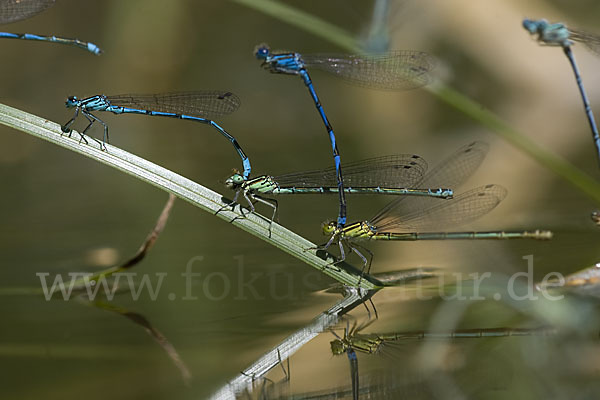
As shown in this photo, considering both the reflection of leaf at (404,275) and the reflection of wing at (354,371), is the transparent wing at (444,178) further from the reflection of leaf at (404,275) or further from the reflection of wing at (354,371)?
the reflection of wing at (354,371)

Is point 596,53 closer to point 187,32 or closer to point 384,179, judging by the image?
point 384,179

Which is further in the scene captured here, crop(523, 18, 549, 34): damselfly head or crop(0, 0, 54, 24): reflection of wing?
crop(0, 0, 54, 24): reflection of wing

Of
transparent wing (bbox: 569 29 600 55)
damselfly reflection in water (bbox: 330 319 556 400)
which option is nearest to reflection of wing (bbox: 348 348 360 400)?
damselfly reflection in water (bbox: 330 319 556 400)

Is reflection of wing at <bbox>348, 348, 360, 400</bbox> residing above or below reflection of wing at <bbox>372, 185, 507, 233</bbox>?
below

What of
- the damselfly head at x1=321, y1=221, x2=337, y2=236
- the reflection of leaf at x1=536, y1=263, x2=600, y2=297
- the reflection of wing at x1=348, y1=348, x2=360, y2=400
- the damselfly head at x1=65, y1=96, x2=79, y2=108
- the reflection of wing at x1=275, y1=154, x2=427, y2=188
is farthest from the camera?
the reflection of wing at x1=275, y1=154, x2=427, y2=188

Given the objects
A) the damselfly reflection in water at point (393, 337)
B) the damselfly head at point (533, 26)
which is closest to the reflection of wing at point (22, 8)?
the damselfly head at point (533, 26)

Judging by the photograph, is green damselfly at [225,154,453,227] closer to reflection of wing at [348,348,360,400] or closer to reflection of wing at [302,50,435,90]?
reflection of wing at [302,50,435,90]
